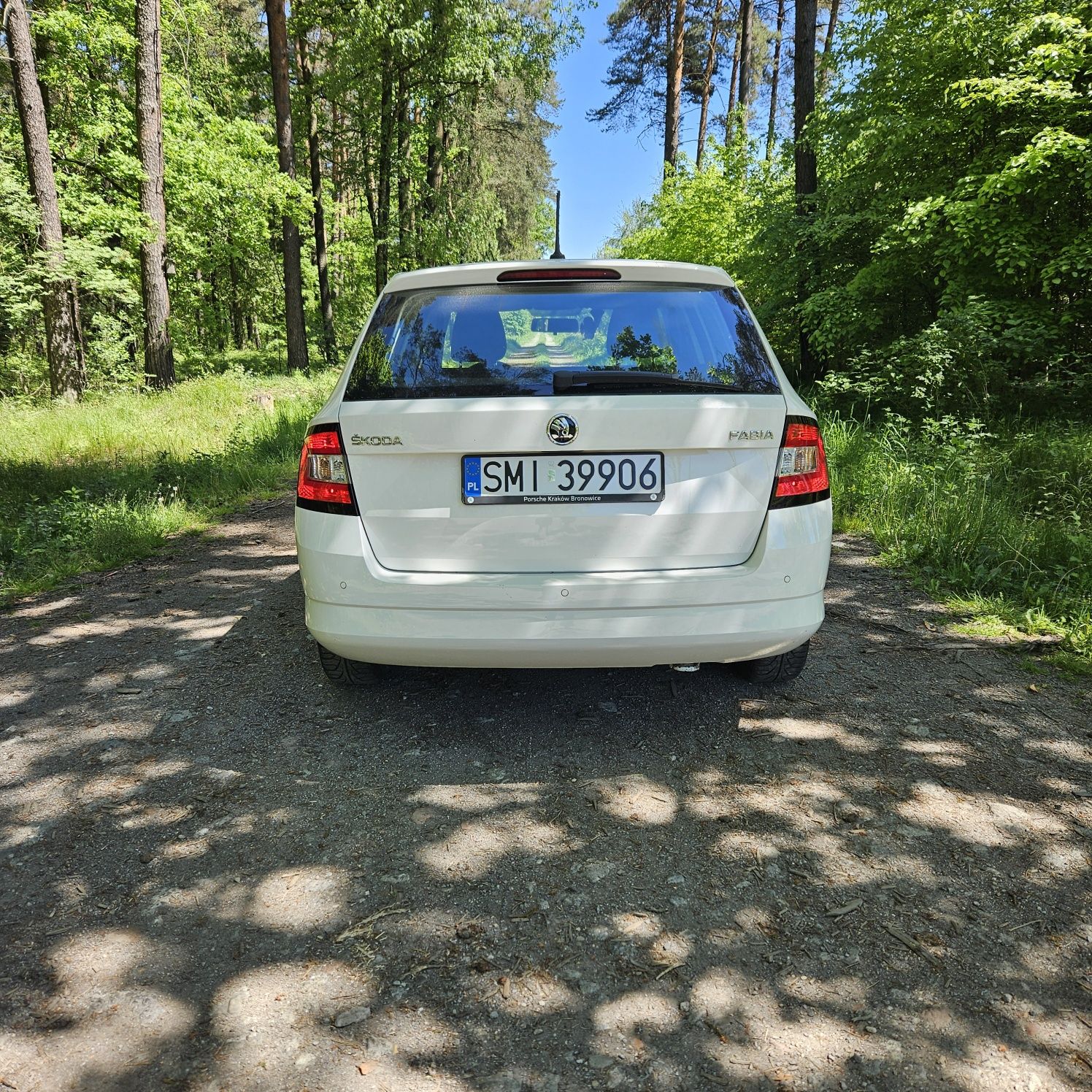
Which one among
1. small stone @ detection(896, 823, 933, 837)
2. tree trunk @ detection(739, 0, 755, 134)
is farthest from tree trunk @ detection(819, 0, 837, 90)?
small stone @ detection(896, 823, 933, 837)

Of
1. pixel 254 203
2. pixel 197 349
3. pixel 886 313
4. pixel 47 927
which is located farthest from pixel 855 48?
pixel 197 349

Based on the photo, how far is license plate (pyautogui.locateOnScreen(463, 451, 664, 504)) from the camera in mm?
2578

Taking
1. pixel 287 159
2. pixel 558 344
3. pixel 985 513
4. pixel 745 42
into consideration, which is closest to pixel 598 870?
pixel 558 344

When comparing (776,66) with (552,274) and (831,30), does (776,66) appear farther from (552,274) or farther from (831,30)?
(552,274)

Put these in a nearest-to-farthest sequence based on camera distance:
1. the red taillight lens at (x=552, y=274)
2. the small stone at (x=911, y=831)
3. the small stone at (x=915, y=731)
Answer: the small stone at (x=911, y=831) < the red taillight lens at (x=552, y=274) < the small stone at (x=915, y=731)

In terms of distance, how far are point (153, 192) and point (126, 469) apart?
8055 mm

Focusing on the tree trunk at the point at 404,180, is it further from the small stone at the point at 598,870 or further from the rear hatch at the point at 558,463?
the small stone at the point at 598,870

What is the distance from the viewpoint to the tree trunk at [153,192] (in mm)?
13234

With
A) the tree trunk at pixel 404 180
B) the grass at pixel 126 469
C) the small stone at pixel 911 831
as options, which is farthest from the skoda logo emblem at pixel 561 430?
the tree trunk at pixel 404 180

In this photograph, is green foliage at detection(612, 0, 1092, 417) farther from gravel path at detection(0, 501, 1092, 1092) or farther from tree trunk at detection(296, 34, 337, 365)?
tree trunk at detection(296, 34, 337, 365)

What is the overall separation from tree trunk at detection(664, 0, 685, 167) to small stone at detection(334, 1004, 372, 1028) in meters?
25.9

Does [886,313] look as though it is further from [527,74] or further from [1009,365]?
[527,74]

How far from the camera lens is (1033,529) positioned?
518 cm

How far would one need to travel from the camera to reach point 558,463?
258 centimetres
